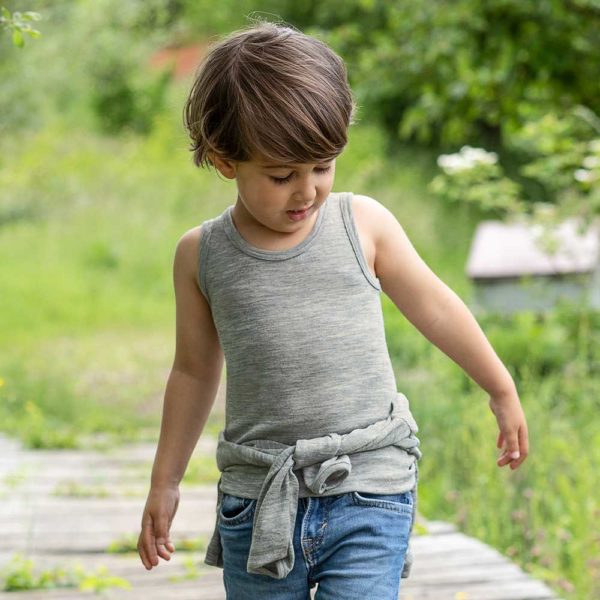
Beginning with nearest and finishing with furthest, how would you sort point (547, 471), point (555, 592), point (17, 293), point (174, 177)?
point (555, 592) → point (547, 471) → point (17, 293) → point (174, 177)

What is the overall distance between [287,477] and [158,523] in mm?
360

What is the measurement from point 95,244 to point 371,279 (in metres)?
10.3

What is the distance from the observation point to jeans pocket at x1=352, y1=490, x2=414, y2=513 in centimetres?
197

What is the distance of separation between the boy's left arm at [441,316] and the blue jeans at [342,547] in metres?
0.26

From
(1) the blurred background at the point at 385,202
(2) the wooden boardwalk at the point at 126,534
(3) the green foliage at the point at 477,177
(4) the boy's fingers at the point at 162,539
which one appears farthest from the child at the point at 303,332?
(3) the green foliage at the point at 477,177

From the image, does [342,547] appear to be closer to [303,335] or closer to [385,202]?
[303,335]

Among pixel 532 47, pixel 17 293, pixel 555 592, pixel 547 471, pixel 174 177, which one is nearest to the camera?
pixel 555 592

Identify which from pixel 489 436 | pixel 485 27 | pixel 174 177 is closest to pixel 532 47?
pixel 485 27

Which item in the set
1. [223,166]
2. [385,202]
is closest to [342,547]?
[223,166]

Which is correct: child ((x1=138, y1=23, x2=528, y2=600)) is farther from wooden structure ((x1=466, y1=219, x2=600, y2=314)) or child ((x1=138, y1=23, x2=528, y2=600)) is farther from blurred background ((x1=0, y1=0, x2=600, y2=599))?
wooden structure ((x1=466, y1=219, x2=600, y2=314))

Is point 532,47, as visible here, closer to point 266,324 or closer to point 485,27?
point 485,27

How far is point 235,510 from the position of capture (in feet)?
6.70

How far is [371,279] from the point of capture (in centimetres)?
205

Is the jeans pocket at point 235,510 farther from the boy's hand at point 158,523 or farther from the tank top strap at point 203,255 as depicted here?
the tank top strap at point 203,255
